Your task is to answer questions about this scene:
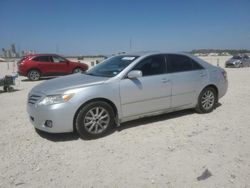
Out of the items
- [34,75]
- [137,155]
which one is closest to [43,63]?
[34,75]

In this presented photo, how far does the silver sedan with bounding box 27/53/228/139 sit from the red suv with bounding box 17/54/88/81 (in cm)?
1169

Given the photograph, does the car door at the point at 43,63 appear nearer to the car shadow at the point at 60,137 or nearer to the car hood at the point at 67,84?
the car hood at the point at 67,84

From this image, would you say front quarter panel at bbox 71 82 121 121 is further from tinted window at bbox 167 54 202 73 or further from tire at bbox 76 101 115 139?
tinted window at bbox 167 54 202 73

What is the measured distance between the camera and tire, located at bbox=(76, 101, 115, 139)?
16.3 ft

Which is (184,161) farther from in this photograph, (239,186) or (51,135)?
(51,135)

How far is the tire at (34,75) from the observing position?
55.6ft

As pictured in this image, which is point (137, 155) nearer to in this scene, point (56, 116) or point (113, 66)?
point (56, 116)

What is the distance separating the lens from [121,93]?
17.5 ft

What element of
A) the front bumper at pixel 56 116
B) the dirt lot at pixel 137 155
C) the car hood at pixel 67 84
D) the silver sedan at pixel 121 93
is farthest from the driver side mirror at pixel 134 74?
the front bumper at pixel 56 116

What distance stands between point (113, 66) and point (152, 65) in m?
0.85

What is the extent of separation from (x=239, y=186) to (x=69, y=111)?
2.93 m

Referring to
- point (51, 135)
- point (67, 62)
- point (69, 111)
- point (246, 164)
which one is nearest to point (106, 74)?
point (69, 111)

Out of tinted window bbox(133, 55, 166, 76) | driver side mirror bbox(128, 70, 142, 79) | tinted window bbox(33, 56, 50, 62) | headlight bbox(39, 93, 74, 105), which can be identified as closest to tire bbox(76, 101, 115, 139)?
headlight bbox(39, 93, 74, 105)

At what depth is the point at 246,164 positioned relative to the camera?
402cm
